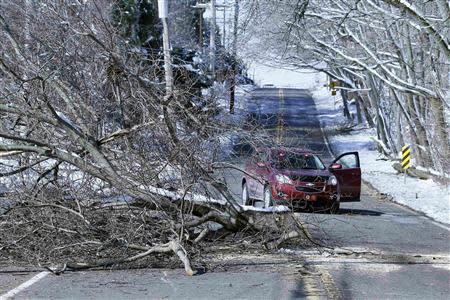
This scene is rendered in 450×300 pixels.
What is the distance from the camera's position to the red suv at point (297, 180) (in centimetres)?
1138

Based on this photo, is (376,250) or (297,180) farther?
(297,180)

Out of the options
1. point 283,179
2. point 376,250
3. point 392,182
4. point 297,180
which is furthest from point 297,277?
point 392,182

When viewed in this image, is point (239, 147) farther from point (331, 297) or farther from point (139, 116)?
point (331, 297)

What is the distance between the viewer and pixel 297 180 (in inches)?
567

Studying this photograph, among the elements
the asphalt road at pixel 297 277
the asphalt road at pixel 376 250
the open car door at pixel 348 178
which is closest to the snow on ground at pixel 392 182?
the asphalt road at pixel 376 250

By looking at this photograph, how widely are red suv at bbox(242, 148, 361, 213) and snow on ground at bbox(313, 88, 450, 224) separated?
2.26m

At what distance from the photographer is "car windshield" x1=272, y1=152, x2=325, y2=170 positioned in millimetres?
11609

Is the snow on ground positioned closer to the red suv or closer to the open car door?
the open car door

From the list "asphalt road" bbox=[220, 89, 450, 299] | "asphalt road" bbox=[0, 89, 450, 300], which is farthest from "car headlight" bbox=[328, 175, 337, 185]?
"asphalt road" bbox=[0, 89, 450, 300]

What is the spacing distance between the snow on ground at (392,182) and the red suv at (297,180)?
226 cm

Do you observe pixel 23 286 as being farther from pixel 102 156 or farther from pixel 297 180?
pixel 297 180

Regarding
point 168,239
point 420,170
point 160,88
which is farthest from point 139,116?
point 420,170

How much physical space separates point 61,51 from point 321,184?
306 inches

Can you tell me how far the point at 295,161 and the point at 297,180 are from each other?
1.62 ft
